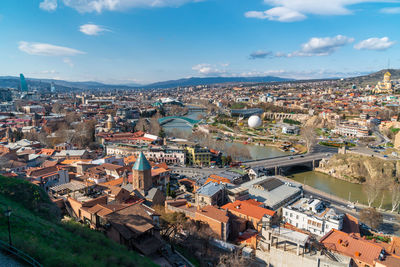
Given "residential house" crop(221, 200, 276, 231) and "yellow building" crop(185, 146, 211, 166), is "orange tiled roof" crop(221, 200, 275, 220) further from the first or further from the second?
"yellow building" crop(185, 146, 211, 166)

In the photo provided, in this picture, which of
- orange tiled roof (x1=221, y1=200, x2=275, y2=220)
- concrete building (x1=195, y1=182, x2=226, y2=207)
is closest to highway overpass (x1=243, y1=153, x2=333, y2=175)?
concrete building (x1=195, y1=182, x2=226, y2=207)

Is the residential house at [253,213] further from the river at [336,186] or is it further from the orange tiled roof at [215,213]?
the river at [336,186]

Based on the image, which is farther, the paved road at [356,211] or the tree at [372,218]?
the paved road at [356,211]

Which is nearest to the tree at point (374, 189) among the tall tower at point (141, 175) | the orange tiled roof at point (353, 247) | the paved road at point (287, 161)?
the paved road at point (287, 161)

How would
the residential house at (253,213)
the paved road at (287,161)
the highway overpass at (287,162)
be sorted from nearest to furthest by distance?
1. the residential house at (253,213)
2. the highway overpass at (287,162)
3. the paved road at (287,161)

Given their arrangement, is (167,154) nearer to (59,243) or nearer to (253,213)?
(253,213)

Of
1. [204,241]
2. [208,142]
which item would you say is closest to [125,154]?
[208,142]
